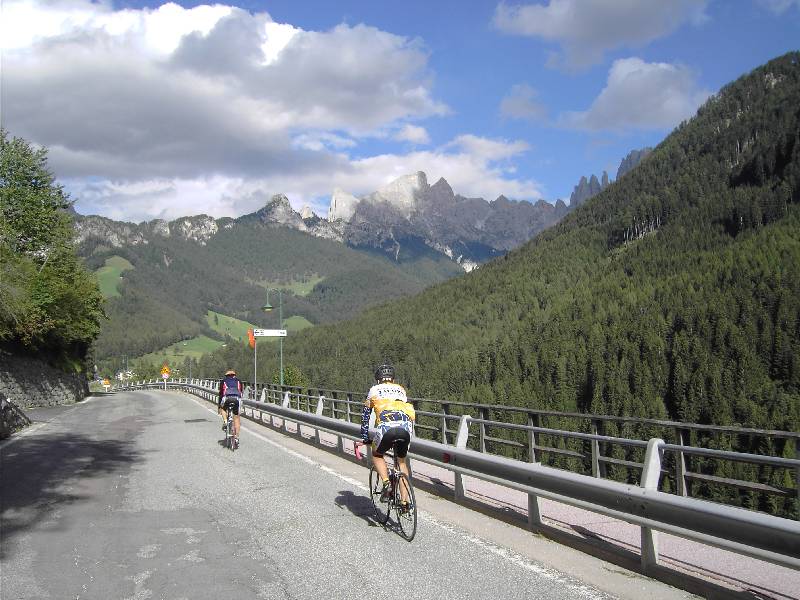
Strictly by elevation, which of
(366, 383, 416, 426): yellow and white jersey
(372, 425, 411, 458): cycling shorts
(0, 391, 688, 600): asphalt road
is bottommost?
(0, 391, 688, 600): asphalt road

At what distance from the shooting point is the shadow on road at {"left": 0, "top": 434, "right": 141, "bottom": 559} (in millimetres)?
8297

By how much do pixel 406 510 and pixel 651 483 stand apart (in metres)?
2.51

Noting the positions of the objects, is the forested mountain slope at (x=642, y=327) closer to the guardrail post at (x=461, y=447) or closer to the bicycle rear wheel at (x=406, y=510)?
the guardrail post at (x=461, y=447)

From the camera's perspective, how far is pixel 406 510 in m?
7.10

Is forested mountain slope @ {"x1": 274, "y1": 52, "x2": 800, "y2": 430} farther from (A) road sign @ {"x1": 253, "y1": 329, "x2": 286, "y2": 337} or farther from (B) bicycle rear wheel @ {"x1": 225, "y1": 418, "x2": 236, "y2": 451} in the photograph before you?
(B) bicycle rear wheel @ {"x1": 225, "y1": 418, "x2": 236, "y2": 451}

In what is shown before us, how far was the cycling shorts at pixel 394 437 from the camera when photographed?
7.37 m

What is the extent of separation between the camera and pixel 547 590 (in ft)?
17.3

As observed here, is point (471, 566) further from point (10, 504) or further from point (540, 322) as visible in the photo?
point (540, 322)

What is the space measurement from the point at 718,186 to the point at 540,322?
286 ft

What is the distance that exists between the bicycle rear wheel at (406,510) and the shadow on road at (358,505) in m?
0.74

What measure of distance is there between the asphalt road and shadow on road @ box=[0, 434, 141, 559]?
38mm

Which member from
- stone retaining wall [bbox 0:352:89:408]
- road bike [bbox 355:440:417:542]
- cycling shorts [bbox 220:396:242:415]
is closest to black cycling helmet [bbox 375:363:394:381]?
road bike [bbox 355:440:417:542]

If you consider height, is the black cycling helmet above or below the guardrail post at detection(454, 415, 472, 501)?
above

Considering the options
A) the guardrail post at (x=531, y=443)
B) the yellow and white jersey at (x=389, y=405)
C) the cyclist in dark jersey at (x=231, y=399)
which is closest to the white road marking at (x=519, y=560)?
the yellow and white jersey at (x=389, y=405)
